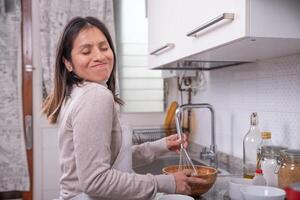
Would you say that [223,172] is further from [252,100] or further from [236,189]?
[236,189]

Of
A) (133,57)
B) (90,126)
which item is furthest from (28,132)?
(90,126)

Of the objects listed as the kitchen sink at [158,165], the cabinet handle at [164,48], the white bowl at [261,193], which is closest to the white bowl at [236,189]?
the white bowl at [261,193]

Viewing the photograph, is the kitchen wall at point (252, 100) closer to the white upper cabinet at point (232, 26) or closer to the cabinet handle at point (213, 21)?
the white upper cabinet at point (232, 26)

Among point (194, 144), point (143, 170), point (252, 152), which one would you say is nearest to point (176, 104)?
point (194, 144)

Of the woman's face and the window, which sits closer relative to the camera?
the woman's face

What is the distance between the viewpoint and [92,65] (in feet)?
3.27

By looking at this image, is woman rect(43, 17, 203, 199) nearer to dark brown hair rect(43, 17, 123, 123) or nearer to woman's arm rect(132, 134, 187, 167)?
dark brown hair rect(43, 17, 123, 123)

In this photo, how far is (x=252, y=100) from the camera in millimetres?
1450

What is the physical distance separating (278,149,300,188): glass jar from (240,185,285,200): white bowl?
6 centimetres

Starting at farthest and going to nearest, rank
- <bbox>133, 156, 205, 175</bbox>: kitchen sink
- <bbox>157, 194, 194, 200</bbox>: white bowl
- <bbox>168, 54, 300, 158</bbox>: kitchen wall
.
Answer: <bbox>133, 156, 205, 175</bbox>: kitchen sink, <bbox>168, 54, 300, 158</bbox>: kitchen wall, <bbox>157, 194, 194, 200</bbox>: white bowl

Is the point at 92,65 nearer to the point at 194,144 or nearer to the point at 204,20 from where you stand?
the point at 204,20

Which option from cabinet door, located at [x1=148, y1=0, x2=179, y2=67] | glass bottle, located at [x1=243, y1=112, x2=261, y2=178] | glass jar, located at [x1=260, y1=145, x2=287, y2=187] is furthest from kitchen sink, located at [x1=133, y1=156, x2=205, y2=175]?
glass jar, located at [x1=260, y1=145, x2=287, y2=187]

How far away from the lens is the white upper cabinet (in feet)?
2.66

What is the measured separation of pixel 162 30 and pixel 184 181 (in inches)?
31.9
